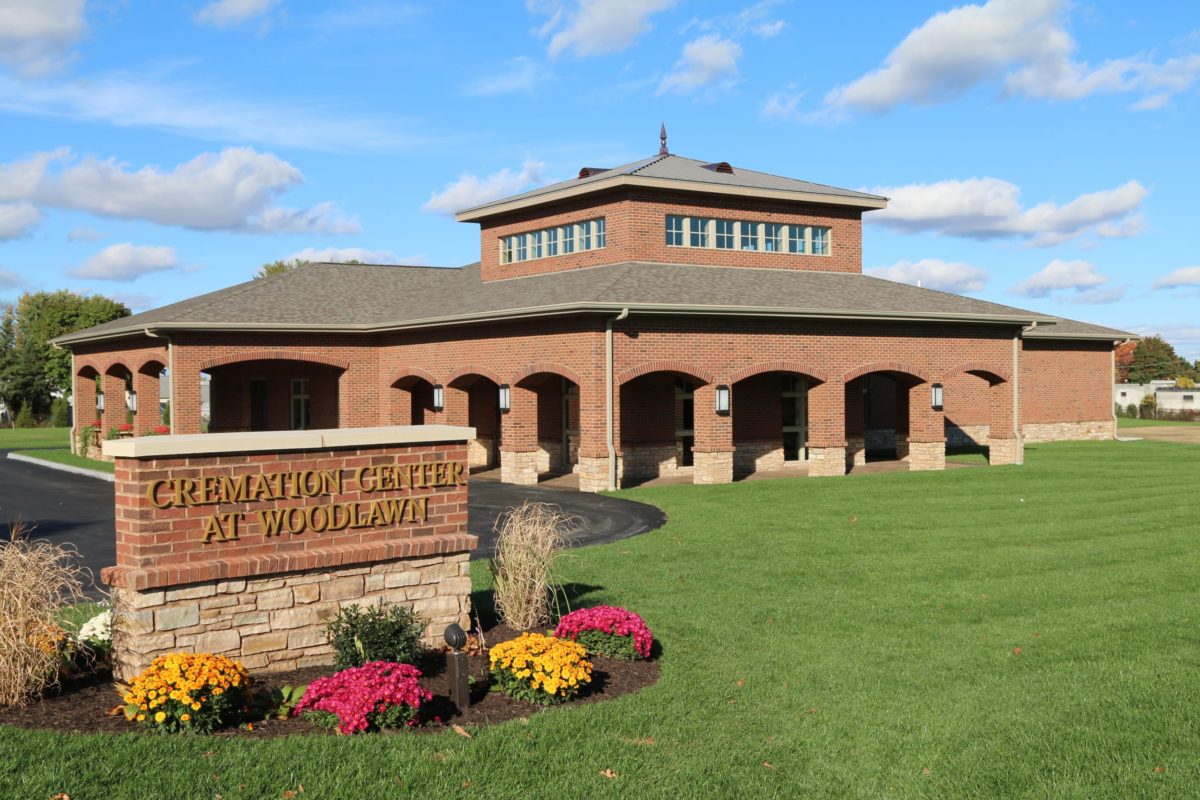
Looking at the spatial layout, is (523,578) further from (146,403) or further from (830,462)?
(146,403)

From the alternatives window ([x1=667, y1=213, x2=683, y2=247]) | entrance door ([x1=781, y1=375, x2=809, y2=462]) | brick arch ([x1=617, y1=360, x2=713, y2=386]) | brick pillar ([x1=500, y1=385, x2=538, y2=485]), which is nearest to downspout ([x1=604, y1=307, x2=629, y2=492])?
brick arch ([x1=617, y1=360, x2=713, y2=386])

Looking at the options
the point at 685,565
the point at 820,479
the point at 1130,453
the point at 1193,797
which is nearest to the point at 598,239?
the point at 820,479

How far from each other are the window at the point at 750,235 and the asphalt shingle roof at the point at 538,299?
843 mm

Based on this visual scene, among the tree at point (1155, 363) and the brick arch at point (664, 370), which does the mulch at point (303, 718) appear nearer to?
the brick arch at point (664, 370)

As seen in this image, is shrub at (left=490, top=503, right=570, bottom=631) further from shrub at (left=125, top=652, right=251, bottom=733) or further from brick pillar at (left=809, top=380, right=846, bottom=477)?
brick pillar at (left=809, top=380, right=846, bottom=477)

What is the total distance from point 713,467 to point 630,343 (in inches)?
144

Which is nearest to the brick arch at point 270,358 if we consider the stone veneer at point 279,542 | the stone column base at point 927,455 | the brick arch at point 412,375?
the brick arch at point 412,375

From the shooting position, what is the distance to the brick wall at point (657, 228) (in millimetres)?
28250

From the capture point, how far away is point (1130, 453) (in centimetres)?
3403

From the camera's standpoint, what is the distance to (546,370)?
25.4 m

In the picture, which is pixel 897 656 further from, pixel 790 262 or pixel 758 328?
pixel 790 262

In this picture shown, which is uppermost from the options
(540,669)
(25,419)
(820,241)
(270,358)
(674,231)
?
(820,241)

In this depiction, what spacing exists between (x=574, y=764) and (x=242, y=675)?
275 cm

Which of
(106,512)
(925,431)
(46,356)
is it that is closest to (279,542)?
(106,512)
